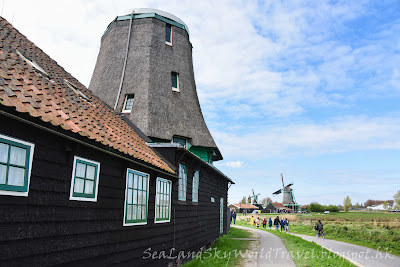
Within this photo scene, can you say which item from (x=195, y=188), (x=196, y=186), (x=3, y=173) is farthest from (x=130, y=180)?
(x=196, y=186)

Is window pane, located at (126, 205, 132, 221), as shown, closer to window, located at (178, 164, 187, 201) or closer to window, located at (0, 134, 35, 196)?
window, located at (0, 134, 35, 196)

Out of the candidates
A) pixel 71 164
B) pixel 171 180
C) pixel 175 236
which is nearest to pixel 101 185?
pixel 71 164

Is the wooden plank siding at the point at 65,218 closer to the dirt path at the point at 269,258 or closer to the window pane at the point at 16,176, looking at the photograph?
the window pane at the point at 16,176

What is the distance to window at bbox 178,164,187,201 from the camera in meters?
10.7

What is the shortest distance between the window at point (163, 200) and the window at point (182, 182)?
1063 millimetres

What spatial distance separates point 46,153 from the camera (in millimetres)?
4715

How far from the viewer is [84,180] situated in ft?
18.5

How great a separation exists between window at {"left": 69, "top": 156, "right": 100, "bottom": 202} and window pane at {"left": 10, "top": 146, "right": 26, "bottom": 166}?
3.47 feet

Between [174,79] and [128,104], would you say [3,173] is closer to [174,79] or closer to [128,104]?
[128,104]

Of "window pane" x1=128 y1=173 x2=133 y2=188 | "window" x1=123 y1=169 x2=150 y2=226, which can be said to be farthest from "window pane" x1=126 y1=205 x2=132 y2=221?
"window pane" x1=128 y1=173 x2=133 y2=188

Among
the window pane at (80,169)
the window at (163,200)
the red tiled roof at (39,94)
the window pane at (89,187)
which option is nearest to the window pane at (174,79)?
the window at (163,200)

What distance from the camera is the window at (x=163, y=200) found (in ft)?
28.5

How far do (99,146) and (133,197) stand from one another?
6.85 feet

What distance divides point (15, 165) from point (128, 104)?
12685 millimetres
